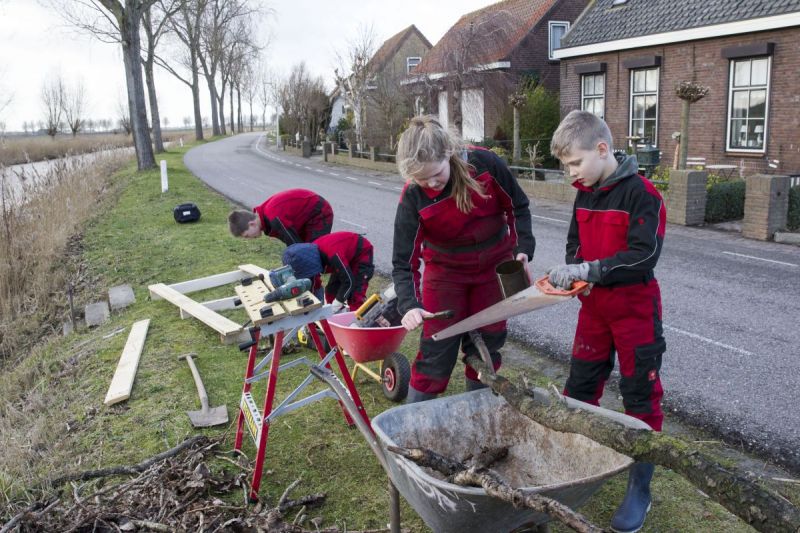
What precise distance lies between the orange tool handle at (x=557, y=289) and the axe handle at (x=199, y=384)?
2902 mm

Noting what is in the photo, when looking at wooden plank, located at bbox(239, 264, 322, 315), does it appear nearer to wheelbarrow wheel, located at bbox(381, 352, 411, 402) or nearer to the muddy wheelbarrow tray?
the muddy wheelbarrow tray

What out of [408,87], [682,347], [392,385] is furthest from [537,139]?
[392,385]

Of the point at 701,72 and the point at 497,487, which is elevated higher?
the point at 701,72

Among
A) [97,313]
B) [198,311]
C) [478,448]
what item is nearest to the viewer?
[478,448]

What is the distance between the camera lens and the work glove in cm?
280

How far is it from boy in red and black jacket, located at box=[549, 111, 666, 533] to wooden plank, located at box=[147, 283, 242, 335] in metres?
3.53

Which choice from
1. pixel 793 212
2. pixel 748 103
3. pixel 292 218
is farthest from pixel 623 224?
pixel 748 103

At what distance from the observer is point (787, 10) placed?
1470cm

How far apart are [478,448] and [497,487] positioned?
3.52 feet

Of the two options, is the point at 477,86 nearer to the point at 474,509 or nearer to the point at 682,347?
the point at 682,347

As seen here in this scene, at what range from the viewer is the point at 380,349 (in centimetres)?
454

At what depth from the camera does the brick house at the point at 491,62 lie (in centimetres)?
2441

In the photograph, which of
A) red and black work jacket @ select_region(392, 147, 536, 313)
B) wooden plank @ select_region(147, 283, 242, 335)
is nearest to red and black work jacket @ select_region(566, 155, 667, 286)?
red and black work jacket @ select_region(392, 147, 536, 313)

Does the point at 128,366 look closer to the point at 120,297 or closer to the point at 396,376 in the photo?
the point at 396,376
